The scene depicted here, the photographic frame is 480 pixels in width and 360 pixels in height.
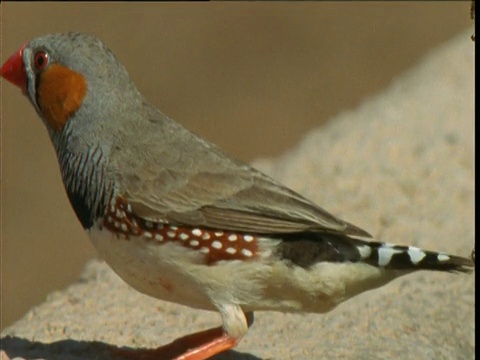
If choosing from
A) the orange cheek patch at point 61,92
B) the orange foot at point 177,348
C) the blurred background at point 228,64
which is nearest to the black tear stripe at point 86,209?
the orange cheek patch at point 61,92

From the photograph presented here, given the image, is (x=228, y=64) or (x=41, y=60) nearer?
(x=41, y=60)

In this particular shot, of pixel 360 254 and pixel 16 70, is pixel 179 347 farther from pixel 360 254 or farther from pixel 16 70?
pixel 16 70

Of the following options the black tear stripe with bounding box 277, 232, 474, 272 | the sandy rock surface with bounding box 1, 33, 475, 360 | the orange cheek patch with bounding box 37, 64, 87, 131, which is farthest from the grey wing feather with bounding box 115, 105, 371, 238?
the sandy rock surface with bounding box 1, 33, 475, 360

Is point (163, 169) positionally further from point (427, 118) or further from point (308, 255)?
point (427, 118)

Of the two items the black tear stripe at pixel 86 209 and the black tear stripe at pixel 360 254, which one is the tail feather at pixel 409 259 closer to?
the black tear stripe at pixel 360 254

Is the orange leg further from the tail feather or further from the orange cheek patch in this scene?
the orange cheek patch

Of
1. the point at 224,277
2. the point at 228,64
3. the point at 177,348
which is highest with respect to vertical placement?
the point at 228,64

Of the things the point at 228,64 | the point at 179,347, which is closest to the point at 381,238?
the point at 179,347
